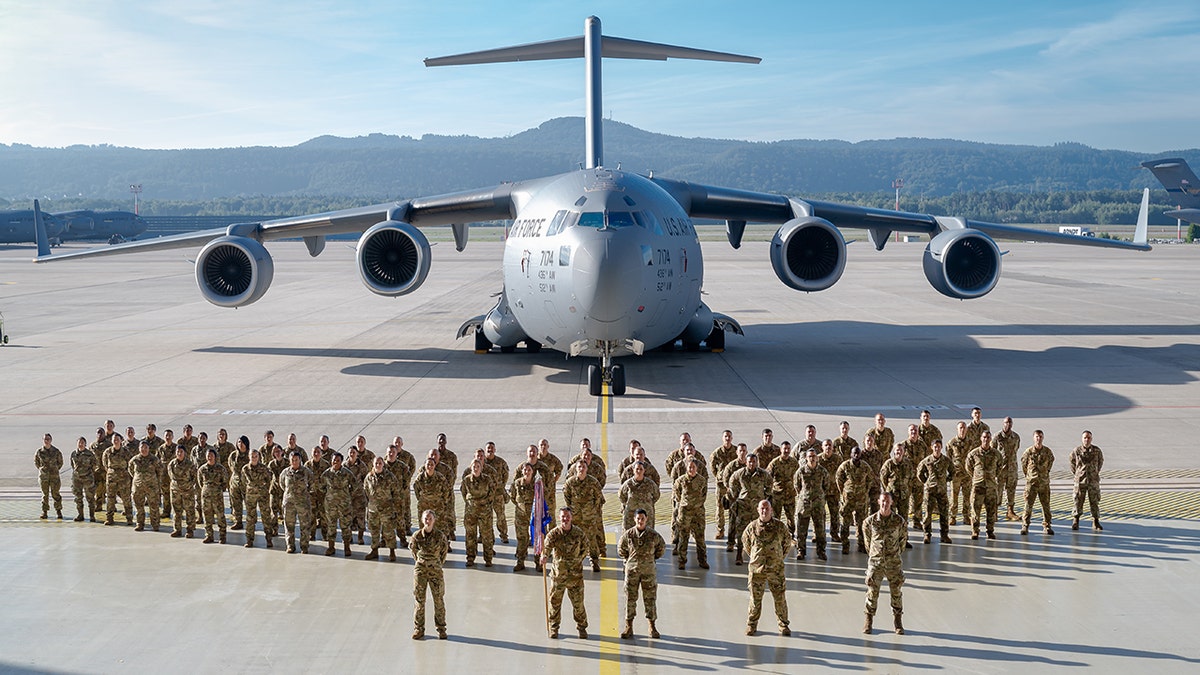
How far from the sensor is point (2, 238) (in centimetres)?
8419

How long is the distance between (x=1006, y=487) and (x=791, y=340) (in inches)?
579

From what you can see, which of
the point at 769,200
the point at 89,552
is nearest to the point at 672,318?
the point at 769,200

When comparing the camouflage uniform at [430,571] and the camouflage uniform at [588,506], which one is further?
the camouflage uniform at [588,506]

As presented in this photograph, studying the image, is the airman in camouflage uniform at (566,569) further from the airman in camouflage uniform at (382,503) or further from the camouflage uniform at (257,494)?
the camouflage uniform at (257,494)

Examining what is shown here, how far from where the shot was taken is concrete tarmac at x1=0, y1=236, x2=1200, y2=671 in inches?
319

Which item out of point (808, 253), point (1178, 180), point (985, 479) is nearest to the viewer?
point (985, 479)

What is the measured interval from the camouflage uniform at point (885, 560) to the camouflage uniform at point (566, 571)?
2307 mm

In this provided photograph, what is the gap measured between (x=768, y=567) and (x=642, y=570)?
1.01m

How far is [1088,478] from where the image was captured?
1091cm

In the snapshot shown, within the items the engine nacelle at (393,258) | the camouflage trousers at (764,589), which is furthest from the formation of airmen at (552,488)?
the engine nacelle at (393,258)

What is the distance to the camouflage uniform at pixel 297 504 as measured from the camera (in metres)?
10.5

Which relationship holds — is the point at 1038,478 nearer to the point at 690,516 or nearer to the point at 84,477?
the point at 690,516

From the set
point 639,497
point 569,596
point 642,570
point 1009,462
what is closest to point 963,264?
point 1009,462

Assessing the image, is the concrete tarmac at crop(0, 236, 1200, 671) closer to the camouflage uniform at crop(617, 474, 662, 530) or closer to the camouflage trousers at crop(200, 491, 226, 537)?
the camouflage trousers at crop(200, 491, 226, 537)
